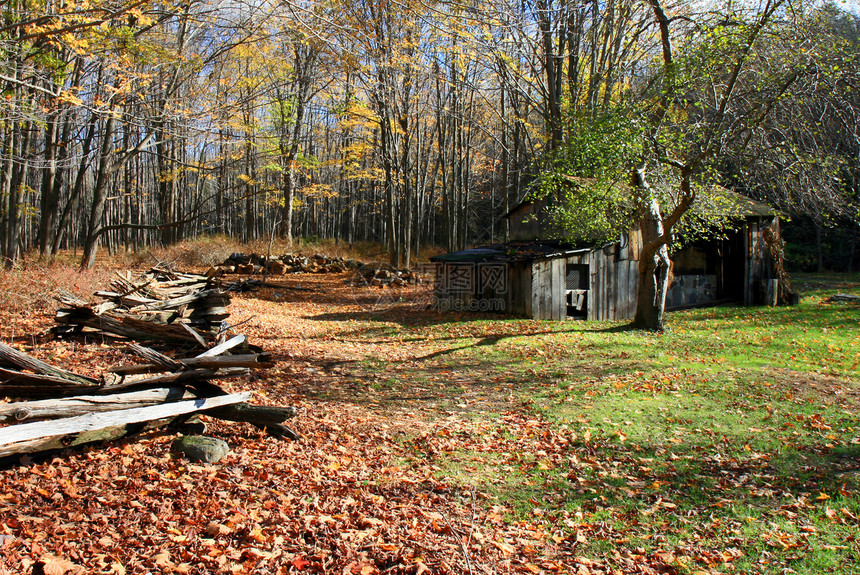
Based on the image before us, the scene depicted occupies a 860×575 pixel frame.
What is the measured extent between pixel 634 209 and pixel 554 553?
39.7ft

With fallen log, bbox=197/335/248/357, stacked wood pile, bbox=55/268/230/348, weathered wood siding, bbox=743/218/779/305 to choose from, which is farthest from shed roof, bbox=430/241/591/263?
fallen log, bbox=197/335/248/357

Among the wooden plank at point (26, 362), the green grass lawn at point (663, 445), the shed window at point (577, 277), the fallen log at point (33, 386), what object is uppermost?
the shed window at point (577, 277)

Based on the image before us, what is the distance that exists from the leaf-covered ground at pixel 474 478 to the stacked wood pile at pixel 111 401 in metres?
0.25

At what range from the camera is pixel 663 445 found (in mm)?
6469

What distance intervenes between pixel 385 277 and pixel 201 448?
64.0ft

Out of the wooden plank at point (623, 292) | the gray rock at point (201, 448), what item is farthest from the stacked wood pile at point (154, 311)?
the wooden plank at point (623, 292)

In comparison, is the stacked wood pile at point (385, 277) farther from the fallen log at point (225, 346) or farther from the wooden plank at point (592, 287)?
the fallen log at point (225, 346)

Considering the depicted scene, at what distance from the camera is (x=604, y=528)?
4516 millimetres

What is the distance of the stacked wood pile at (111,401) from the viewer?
436cm

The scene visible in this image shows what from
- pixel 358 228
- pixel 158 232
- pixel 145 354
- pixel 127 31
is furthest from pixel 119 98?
pixel 358 228

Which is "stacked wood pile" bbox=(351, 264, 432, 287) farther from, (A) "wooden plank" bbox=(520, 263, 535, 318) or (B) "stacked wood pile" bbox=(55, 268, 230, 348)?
(B) "stacked wood pile" bbox=(55, 268, 230, 348)

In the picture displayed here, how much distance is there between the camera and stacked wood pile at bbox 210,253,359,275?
83.7 ft

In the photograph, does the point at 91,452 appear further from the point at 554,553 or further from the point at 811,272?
the point at 811,272

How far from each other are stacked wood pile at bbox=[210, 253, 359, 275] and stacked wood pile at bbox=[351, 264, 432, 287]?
215cm
